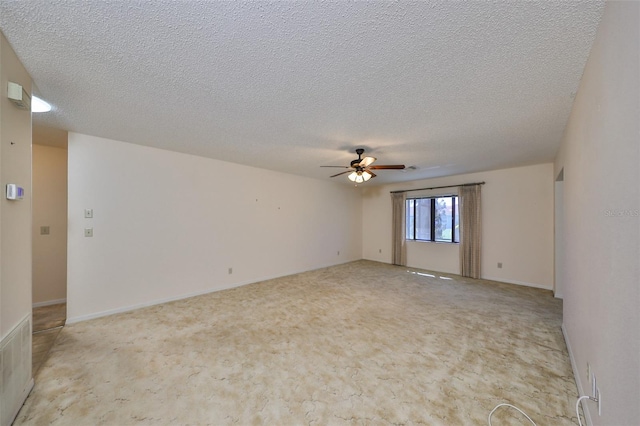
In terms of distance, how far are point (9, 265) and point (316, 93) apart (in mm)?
2408

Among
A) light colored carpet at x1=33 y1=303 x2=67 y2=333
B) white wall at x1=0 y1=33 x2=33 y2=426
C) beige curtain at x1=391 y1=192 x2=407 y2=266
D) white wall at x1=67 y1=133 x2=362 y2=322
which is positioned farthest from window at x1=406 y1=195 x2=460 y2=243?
light colored carpet at x1=33 y1=303 x2=67 y2=333

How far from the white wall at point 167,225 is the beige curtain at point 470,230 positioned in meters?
3.66

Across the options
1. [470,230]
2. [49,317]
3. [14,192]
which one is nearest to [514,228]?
[470,230]

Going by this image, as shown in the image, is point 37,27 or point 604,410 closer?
point 604,410

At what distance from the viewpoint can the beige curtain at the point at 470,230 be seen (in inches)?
203

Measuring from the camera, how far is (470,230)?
207 inches

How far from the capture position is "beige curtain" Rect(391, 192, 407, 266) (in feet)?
20.9

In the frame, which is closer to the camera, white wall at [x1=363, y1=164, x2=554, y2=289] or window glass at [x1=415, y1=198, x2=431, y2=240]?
white wall at [x1=363, y1=164, x2=554, y2=289]

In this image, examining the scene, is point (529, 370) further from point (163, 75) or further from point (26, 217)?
point (26, 217)

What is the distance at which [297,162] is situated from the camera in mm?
4371

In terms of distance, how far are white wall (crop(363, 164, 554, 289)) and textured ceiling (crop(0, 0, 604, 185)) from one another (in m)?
2.08

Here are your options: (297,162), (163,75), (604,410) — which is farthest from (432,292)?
(163,75)

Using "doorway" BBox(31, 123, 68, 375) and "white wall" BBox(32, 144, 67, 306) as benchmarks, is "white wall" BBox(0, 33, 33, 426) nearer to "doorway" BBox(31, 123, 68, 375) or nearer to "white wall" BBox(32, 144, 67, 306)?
"doorway" BBox(31, 123, 68, 375)

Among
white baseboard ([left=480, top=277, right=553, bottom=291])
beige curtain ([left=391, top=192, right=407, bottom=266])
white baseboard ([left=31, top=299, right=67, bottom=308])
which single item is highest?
beige curtain ([left=391, top=192, right=407, bottom=266])
